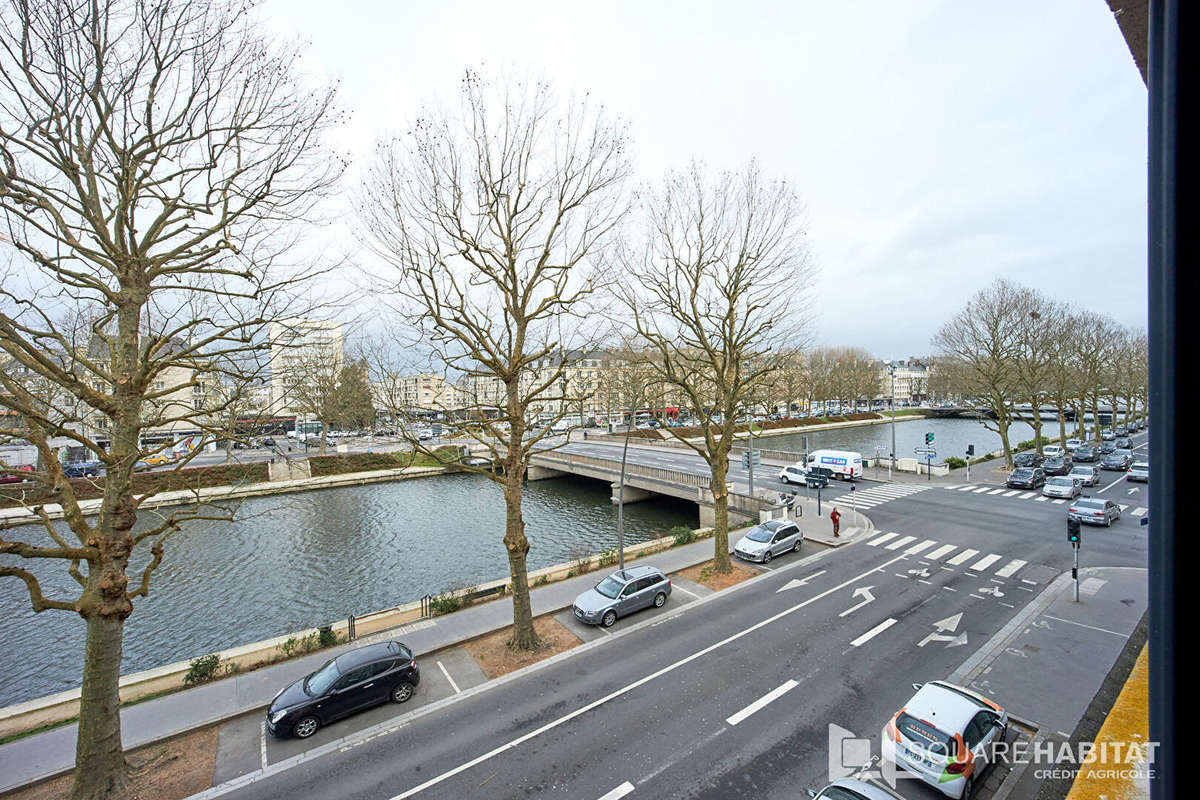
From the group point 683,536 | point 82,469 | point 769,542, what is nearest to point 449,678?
point 769,542

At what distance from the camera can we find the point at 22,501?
9172mm

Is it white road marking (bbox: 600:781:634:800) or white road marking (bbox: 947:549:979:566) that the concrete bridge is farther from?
white road marking (bbox: 600:781:634:800)

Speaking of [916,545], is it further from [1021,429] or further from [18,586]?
[1021,429]

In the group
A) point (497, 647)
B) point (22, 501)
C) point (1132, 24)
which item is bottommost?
point (497, 647)

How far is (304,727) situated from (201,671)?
4398 mm

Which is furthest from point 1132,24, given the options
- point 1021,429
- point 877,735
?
point 1021,429

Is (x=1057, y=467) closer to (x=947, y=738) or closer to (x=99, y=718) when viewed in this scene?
(x=947, y=738)

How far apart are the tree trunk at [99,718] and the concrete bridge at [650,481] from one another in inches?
897

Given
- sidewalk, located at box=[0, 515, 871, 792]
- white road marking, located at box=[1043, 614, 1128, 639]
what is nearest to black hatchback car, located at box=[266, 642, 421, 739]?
sidewalk, located at box=[0, 515, 871, 792]

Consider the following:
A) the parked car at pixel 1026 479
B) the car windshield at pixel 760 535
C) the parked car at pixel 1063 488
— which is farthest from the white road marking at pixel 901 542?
the parked car at pixel 1026 479

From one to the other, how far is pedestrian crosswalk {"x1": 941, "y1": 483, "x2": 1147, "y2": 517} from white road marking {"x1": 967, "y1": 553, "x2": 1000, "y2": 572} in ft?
40.6

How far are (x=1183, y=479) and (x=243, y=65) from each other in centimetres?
1245

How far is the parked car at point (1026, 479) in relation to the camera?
32281 millimetres

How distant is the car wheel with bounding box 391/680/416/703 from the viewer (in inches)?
486
